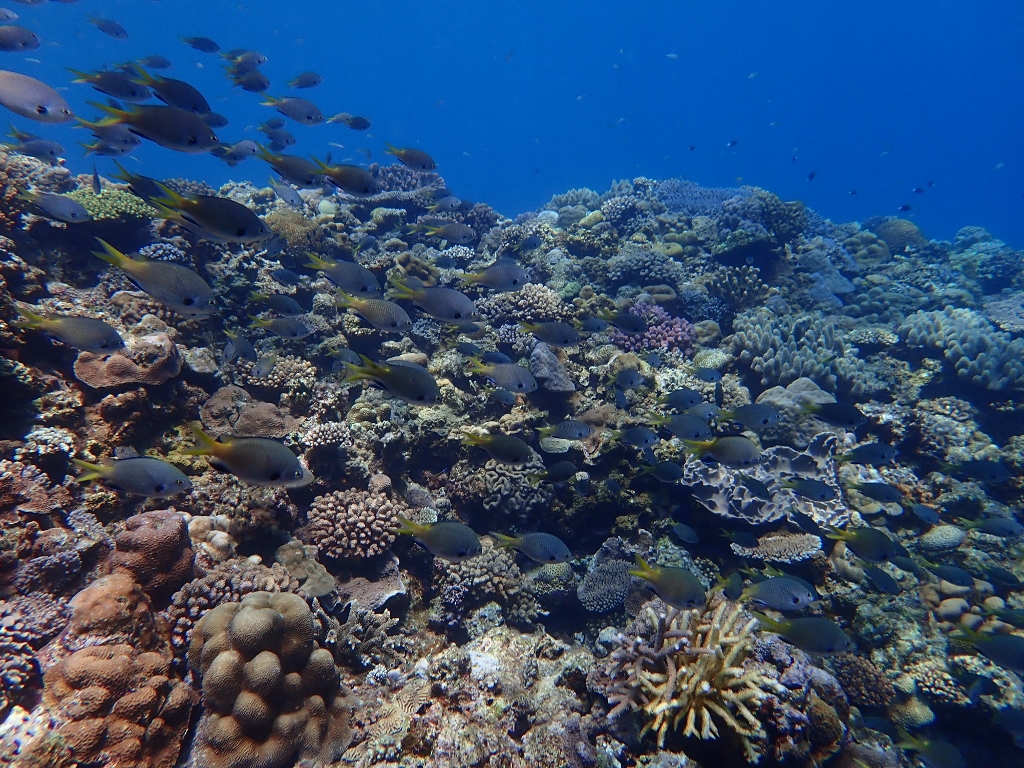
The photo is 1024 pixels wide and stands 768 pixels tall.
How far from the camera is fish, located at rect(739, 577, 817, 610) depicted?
450 cm

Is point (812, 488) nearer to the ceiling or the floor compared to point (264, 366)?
nearer to the ceiling

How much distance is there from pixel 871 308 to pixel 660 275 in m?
7.45

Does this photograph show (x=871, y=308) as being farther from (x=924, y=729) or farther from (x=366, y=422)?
(x=366, y=422)

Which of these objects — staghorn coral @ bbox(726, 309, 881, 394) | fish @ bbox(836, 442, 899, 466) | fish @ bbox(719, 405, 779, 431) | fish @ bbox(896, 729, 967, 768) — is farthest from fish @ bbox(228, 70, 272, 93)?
fish @ bbox(896, 729, 967, 768)

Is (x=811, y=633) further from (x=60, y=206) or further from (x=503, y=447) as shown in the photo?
(x=60, y=206)

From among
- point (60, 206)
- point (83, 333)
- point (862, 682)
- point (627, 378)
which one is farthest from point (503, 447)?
point (60, 206)

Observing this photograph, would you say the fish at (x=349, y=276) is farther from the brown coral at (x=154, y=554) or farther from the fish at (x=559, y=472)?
the fish at (x=559, y=472)

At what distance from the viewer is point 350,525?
5219 mm

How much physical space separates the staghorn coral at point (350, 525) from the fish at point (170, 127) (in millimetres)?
3707

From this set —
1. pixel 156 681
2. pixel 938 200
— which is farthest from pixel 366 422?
pixel 938 200

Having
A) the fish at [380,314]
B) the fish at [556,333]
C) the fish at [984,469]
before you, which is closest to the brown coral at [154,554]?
the fish at [380,314]

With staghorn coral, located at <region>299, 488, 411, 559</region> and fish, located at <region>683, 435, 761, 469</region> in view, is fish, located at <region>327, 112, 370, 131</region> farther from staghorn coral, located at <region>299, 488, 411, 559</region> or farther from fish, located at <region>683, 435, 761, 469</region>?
fish, located at <region>683, 435, 761, 469</region>

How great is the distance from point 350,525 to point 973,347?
38.7ft

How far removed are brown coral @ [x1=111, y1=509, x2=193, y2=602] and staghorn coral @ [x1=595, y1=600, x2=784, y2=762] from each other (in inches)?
144
